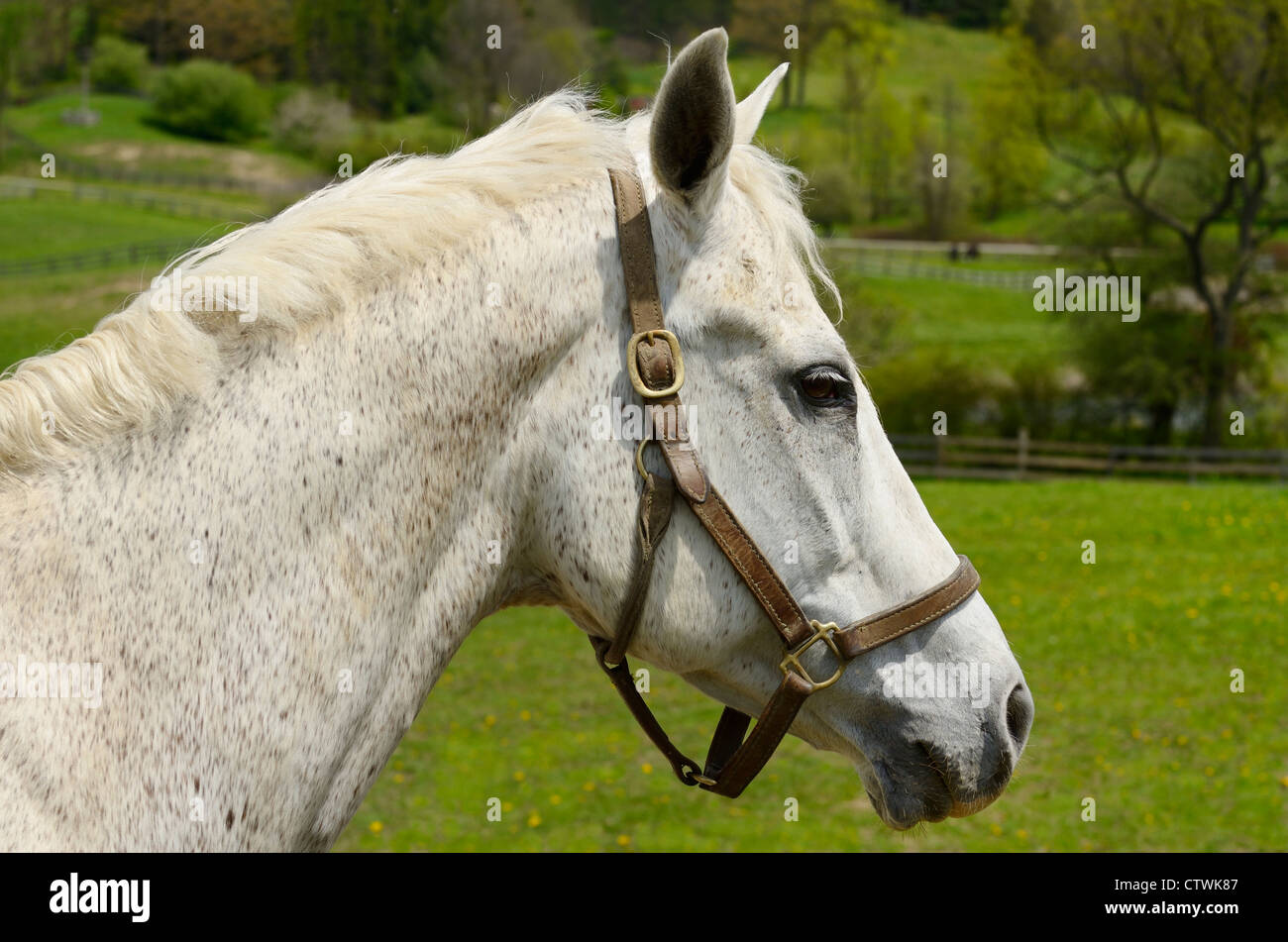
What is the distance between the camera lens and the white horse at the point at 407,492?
2105 mm

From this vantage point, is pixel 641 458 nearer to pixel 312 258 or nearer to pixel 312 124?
pixel 312 258

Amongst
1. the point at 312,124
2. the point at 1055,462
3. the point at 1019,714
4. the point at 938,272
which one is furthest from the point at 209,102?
the point at 1019,714

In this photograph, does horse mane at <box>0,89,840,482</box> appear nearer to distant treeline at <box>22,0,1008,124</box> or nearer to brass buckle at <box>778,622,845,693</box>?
brass buckle at <box>778,622,845,693</box>

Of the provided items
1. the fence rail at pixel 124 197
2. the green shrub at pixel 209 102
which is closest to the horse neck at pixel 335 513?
the fence rail at pixel 124 197

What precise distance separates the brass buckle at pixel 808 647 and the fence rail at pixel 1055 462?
96.6 ft

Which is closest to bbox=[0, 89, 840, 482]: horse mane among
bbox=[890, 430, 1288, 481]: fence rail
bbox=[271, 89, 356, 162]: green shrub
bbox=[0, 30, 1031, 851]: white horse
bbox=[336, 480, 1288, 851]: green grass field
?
bbox=[0, 30, 1031, 851]: white horse

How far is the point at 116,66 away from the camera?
70562 millimetres

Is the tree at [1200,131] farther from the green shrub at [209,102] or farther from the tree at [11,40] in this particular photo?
the tree at [11,40]

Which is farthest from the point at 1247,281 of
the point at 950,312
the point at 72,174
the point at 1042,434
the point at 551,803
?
the point at 72,174

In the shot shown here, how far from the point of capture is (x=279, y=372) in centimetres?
226

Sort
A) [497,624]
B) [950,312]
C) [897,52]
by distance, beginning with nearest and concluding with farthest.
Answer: [497,624]
[950,312]
[897,52]
